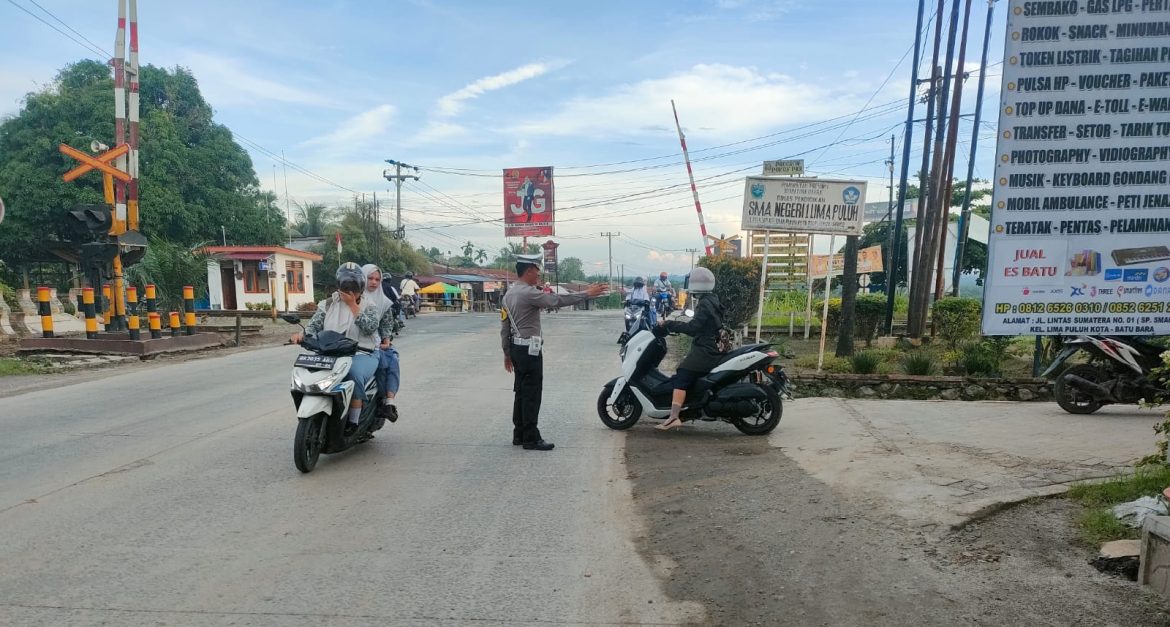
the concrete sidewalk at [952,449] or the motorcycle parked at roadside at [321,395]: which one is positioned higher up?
the motorcycle parked at roadside at [321,395]

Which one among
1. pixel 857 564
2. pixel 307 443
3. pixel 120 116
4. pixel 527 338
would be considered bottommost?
pixel 857 564

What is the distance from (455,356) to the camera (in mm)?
14203

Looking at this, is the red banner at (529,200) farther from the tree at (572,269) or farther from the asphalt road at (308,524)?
the tree at (572,269)

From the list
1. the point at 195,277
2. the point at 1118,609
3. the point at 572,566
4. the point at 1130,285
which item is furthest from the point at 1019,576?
the point at 195,277

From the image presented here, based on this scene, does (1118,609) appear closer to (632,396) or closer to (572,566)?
(572,566)

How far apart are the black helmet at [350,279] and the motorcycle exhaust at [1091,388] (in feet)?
22.7

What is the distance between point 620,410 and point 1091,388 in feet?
15.3

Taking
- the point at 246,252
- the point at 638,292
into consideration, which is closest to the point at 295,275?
the point at 246,252

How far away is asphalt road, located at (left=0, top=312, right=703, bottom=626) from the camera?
10.9 ft

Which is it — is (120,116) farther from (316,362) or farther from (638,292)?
(316,362)

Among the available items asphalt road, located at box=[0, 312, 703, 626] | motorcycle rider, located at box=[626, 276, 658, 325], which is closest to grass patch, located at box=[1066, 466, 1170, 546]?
asphalt road, located at box=[0, 312, 703, 626]

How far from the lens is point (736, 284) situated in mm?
17438

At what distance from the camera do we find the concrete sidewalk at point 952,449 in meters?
4.69

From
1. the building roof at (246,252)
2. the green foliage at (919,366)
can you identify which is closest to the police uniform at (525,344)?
the green foliage at (919,366)
